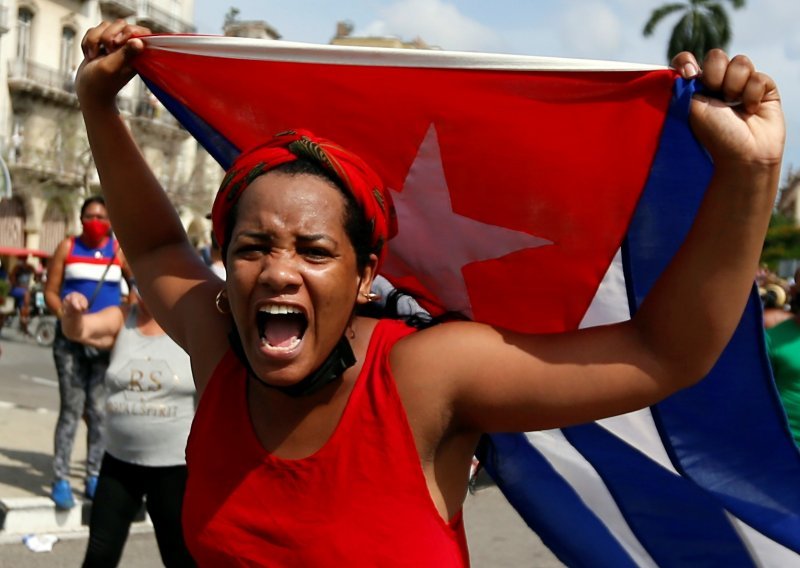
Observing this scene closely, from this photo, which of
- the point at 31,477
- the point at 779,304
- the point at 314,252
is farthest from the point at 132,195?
the point at 779,304

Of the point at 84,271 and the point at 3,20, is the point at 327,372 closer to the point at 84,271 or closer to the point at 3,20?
the point at 84,271

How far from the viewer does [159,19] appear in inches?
1964

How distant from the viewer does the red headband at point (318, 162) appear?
1.97 m

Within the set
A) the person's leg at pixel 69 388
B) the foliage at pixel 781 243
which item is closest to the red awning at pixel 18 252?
the foliage at pixel 781 243

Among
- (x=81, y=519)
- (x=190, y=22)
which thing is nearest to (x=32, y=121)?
(x=190, y=22)

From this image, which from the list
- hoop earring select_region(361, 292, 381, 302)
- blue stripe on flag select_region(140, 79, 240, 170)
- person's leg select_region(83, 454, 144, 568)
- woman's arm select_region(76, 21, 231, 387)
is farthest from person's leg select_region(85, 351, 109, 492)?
hoop earring select_region(361, 292, 381, 302)

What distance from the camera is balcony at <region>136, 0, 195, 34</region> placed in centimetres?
4764

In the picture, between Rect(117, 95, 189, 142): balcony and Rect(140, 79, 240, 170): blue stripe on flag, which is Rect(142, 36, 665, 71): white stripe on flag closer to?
Rect(140, 79, 240, 170): blue stripe on flag

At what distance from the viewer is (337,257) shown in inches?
76.5

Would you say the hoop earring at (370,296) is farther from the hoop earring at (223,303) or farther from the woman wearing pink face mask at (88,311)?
the woman wearing pink face mask at (88,311)

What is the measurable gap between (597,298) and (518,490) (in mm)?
489

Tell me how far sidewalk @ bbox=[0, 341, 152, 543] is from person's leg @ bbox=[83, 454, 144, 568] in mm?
2116

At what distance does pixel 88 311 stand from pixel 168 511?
3.01m

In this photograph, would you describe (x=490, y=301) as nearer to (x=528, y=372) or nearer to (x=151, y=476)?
(x=528, y=372)
